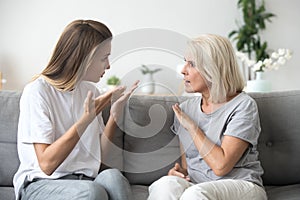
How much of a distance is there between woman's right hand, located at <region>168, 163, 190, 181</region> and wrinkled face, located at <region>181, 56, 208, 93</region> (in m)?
0.32

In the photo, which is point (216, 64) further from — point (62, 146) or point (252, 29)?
point (252, 29)

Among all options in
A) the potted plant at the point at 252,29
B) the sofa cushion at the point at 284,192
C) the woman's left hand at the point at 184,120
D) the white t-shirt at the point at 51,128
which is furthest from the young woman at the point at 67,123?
the potted plant at the point at 252,29

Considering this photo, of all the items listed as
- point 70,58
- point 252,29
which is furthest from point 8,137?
point 252,29

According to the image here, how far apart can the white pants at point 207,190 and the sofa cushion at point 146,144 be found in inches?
12.0

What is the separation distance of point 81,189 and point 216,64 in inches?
27.5

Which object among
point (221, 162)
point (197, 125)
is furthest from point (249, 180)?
point (197, 125)

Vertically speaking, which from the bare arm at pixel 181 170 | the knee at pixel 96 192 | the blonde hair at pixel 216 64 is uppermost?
the blonde hair at pixel 216 64

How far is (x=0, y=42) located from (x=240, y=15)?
2.36 meters

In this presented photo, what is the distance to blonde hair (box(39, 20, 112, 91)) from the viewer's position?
5.62 ft

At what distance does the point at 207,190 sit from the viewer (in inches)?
61.3

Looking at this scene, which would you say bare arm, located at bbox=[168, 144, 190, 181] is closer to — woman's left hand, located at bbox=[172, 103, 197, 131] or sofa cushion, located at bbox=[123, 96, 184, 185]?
sofa cushion, located at bbox=[123, 96, 184, 185]

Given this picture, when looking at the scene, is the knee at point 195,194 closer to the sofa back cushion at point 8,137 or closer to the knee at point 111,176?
the knee at point 111,176

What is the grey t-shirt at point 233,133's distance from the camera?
1.72 m

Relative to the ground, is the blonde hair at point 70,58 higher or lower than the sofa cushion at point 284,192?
higher
